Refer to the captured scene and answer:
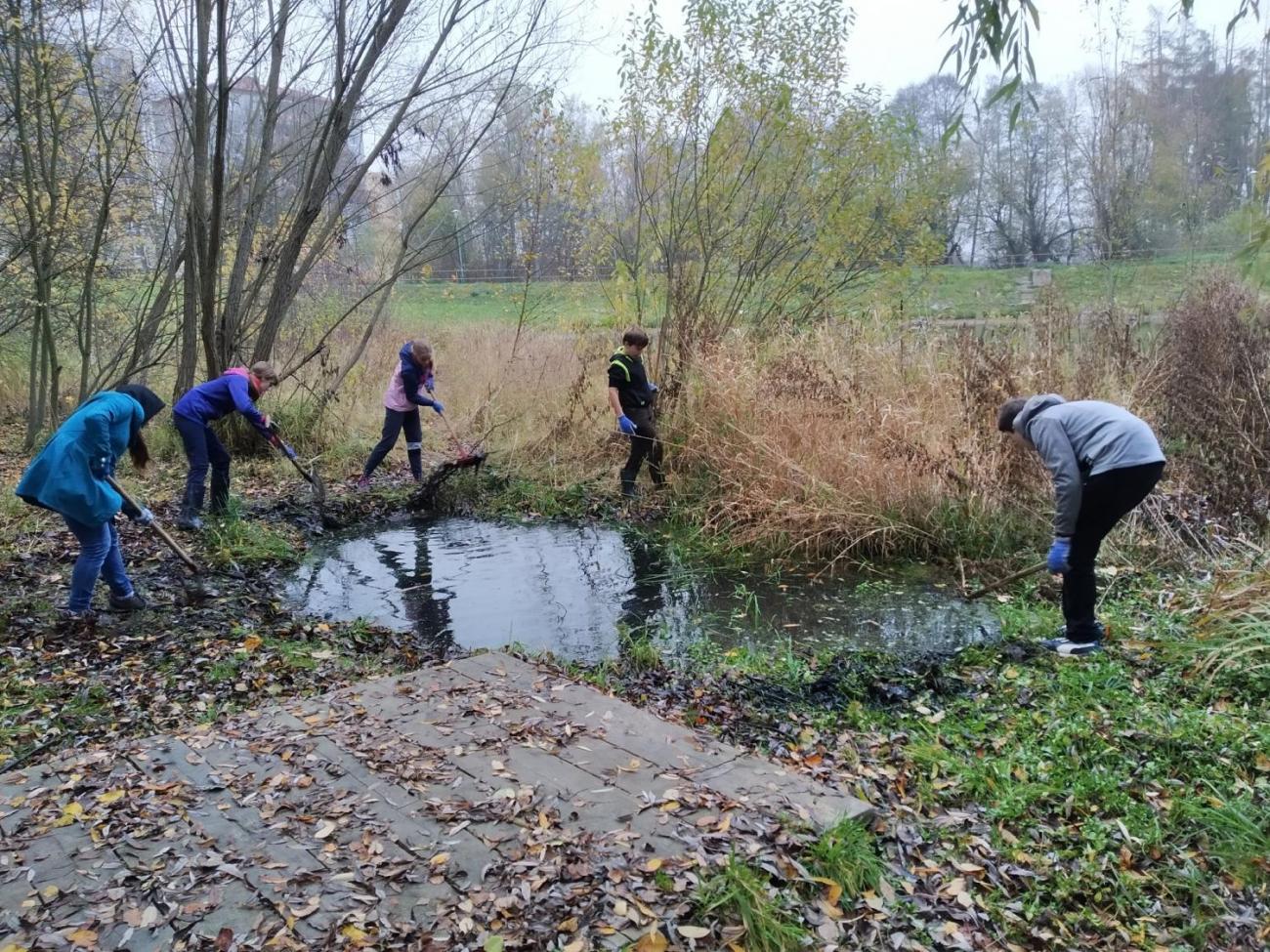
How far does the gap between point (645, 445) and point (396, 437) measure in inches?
105

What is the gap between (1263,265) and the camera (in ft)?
8.59

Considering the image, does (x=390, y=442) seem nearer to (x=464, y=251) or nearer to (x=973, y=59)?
(x=464, y=251)

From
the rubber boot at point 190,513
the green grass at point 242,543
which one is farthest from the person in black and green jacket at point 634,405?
the rubber boot at point 190,513

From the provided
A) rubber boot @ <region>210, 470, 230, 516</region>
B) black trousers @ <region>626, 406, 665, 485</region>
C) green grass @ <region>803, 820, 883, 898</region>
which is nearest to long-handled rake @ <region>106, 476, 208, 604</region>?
rubber boot @ <region>210, 470, 230, 516</region>

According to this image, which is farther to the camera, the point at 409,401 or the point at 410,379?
the point at 409,401

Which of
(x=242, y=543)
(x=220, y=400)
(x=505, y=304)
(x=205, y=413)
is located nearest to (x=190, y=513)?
(x=242, y=543)

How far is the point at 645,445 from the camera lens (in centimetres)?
899

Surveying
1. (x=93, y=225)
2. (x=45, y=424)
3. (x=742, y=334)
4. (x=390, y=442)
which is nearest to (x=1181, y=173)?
(x=742, y=334)

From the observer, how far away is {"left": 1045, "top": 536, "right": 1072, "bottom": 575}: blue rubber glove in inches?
199

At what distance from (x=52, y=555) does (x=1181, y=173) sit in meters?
16.7

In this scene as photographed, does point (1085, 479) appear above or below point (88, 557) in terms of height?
above

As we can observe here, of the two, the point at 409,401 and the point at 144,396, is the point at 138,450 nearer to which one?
the point at 144,396

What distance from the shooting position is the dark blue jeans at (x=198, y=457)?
743cm

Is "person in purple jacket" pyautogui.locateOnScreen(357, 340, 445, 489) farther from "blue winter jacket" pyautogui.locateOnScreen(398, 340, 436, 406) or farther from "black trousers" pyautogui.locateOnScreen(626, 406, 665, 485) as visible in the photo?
"black trousers" pyautogui.locateOnScreen(626, 406, 665, 485)
